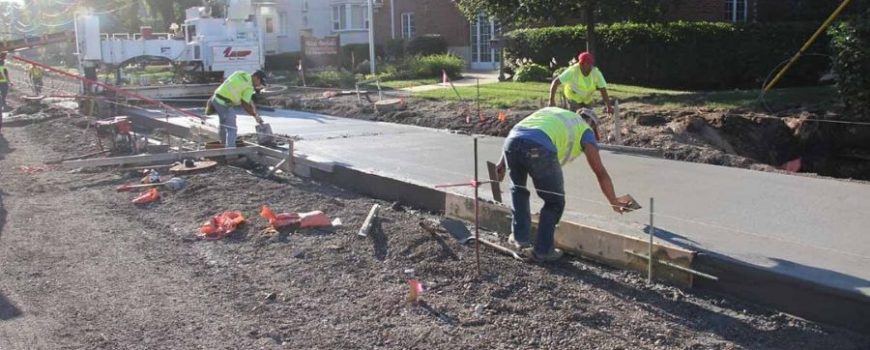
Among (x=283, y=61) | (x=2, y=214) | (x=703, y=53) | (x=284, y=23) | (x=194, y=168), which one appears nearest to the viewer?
(x=2, y=214)

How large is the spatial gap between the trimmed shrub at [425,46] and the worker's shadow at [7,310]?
96.1ft

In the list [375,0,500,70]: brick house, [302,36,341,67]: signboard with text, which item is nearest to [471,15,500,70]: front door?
[375,0,500,70]: brick house

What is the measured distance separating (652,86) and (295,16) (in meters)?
29.0

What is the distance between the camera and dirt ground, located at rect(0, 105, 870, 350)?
526cm

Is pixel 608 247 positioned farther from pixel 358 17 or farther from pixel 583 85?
pixel 358 17

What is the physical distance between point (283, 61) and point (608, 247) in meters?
35.2

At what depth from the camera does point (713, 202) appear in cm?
870

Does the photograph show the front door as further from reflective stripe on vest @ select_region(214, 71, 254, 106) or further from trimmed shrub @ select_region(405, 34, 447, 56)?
reflective stripe on vest @ select_region(214, 71, 254, 106)

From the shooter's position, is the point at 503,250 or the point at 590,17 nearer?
the point at 503,250

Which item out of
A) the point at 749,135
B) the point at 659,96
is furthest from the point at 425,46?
the point at 749,135

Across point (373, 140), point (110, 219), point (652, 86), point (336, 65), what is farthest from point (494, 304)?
point (336, 65)

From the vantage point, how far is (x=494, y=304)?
5828 millimetres

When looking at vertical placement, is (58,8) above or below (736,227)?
above

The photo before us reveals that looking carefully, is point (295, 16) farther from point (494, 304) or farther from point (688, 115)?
point (494, 304)
